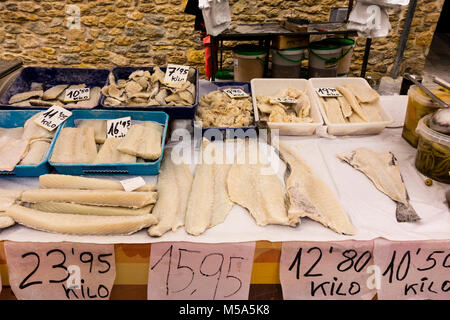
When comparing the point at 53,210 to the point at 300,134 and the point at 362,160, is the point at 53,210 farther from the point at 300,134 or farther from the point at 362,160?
the point at 362,160

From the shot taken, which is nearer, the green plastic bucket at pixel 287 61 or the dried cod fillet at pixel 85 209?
the dried cod fillet at pixel 85 209

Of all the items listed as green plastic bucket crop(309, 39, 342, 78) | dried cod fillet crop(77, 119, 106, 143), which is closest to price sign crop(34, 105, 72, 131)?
dried cod fillet crop(77, 119, 106, 143)

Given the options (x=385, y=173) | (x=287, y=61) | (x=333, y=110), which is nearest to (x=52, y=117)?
(x=333, y=110)

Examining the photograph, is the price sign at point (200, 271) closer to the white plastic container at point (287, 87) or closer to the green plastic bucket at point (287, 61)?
the white plastic container at point (287, 87)

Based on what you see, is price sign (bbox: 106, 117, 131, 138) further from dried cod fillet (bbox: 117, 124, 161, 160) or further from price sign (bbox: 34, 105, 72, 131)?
price sign (bbox: 34, 105, 72, 131)

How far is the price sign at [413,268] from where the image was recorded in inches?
56.4

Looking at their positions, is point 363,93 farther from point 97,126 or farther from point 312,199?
point 97,126

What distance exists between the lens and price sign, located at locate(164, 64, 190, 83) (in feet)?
7.42

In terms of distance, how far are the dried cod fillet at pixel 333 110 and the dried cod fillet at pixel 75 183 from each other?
4.31 ft

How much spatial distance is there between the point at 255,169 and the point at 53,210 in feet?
3.37

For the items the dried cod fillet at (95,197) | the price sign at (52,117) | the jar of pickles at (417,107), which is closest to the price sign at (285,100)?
the jar of pickles at (417,107)

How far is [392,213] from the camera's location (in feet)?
5.13

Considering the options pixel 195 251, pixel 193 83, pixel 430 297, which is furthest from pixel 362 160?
pixel 193 83

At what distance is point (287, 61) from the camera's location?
132 inches
